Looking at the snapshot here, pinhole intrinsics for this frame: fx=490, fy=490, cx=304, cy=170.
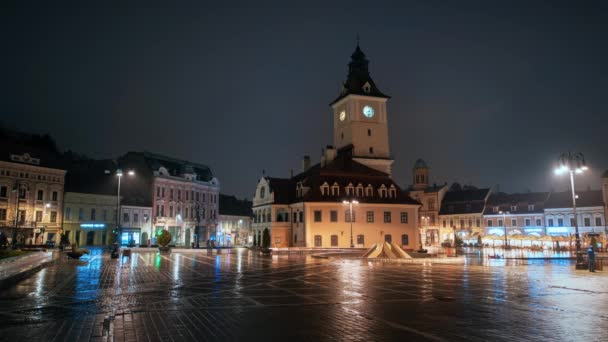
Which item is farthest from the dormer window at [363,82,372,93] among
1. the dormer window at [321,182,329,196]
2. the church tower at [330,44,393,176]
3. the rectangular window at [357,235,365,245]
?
the rectangular window at [357,235,365,245]

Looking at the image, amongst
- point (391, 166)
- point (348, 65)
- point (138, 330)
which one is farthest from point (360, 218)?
point (138, 330)

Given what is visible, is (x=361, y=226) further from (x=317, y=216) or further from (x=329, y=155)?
(x=329, y=155)

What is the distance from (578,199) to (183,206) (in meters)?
68.7

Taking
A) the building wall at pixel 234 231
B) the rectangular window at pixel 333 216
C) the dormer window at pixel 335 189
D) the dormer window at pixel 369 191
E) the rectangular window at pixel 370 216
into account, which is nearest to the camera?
the rectangular window at pixel 333 216

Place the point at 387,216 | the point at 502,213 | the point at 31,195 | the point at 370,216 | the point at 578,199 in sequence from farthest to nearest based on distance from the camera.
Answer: the point at 502,213 → the point at 578,199 → the point at 387,216 → the point at 370,216 → the point at 31,195

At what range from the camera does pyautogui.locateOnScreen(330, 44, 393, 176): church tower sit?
3130 inches

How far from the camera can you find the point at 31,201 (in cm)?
6291

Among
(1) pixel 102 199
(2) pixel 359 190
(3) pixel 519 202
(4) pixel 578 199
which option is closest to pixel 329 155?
(2) pixel 359 190

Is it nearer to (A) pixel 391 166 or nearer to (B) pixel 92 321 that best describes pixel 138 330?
(B) pixel 92 321

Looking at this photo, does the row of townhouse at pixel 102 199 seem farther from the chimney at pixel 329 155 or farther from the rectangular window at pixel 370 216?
the rectangular window at pixel 370 216

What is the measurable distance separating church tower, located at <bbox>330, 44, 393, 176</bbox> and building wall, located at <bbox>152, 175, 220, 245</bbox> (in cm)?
2732

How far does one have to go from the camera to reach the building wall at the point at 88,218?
68.3 metres

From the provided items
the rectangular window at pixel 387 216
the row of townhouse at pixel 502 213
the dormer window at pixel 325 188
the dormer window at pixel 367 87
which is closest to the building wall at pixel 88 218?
the dormer window at pixel 325 188

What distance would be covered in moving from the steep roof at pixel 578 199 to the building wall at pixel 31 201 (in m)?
79.3
